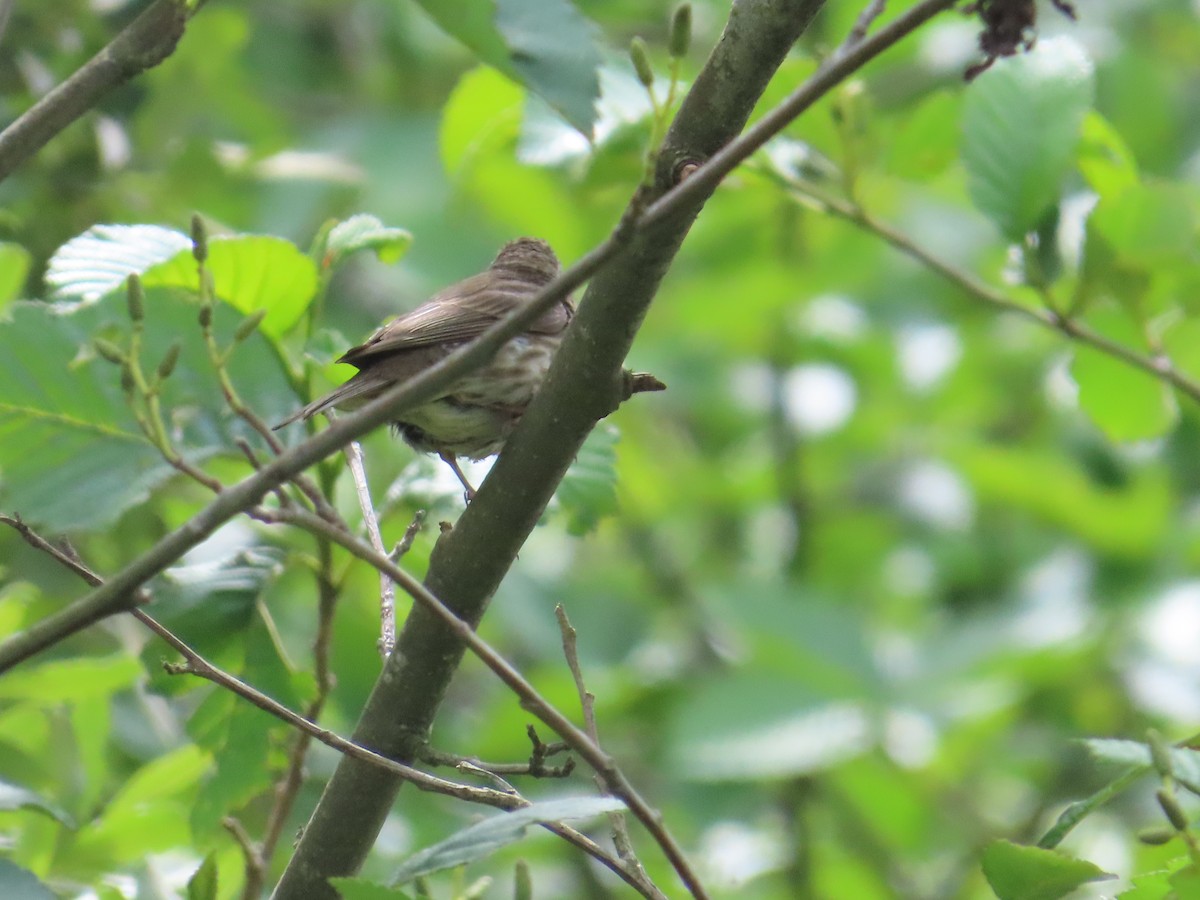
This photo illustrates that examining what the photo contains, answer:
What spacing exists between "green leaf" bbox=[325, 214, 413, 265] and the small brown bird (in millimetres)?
364

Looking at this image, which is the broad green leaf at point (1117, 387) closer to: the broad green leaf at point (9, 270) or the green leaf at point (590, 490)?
the green leaf at point (590, 490)

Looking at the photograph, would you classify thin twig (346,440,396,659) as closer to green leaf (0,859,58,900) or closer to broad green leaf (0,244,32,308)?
green leaf (0,859,58,900)

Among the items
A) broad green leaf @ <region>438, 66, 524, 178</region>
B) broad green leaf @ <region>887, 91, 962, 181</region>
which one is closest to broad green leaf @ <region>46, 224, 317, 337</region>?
broad green leaf @ <region>438, 66, 524, 178</region>

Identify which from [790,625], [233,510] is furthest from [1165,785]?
[790,625]

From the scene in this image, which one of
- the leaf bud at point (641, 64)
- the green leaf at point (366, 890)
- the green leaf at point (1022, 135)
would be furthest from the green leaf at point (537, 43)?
the green leaf at point (1022, 135)

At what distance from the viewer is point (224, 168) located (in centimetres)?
503

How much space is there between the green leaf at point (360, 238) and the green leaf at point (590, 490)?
2.05 feet

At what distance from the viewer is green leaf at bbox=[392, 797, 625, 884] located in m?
1.95

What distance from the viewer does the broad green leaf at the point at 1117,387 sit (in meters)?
3.84

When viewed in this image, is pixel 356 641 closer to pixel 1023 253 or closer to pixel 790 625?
pixel 790 625

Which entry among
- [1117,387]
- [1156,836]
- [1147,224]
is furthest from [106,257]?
[1117,387]

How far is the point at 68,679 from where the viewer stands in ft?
10.7

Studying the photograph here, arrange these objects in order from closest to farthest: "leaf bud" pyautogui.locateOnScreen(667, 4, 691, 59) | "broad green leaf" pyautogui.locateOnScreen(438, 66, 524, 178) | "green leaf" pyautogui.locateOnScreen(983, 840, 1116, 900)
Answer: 1. "leaf bud" pyautogui.locateOnScreen(667, 4, 691, 59)
2. "green leaf" pyautogui.locateOnScreen(983, 840, 1116, 900)
3. "broad green leaf" pyautogui.locateOnScreen(438, 66, 524, 178)

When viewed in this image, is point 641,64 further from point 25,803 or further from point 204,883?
point 25,803
